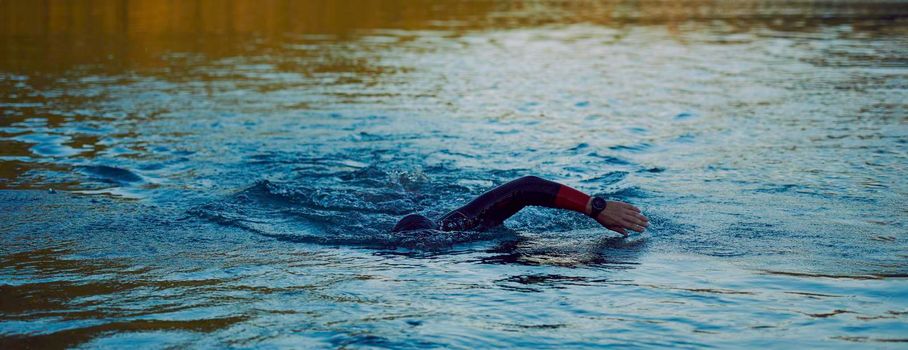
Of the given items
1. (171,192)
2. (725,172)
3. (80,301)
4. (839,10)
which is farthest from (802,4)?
(80,301)

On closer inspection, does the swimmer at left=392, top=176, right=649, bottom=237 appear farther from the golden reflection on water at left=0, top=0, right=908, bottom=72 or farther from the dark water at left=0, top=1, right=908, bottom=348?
the golden reflection on water at left=0, top=0, right=908, bottom=72

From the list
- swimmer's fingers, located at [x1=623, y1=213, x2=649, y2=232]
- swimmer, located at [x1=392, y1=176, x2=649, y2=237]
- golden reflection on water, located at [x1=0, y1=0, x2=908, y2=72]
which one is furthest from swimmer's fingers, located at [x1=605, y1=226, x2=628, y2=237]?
golden reflection on water, located at [x1=0, y1=0, x2=908, y2=72]

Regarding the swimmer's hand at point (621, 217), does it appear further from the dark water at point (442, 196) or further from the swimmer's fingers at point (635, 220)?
the dark water at point (442, 196)

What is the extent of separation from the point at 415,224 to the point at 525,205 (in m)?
0.90

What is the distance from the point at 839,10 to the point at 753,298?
3585 centimetres

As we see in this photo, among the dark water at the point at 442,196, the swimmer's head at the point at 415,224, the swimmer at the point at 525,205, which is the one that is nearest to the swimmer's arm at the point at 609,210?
the swimmer at the point at 525,205

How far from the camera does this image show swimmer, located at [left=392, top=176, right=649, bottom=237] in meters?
7.52

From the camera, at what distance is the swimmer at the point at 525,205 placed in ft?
24.7

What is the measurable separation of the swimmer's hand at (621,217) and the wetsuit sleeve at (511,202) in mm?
176

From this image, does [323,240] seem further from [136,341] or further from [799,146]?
[799,146]

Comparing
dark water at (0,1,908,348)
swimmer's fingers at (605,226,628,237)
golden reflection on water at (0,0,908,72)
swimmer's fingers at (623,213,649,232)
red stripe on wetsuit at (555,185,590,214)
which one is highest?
red stripe on wetsuit at (555,185,590,214)

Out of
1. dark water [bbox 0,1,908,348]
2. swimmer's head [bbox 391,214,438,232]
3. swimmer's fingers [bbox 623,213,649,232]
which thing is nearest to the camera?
dark water [bbox 0,1,908,348]

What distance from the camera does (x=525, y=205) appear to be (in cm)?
778

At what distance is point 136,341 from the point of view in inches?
209
